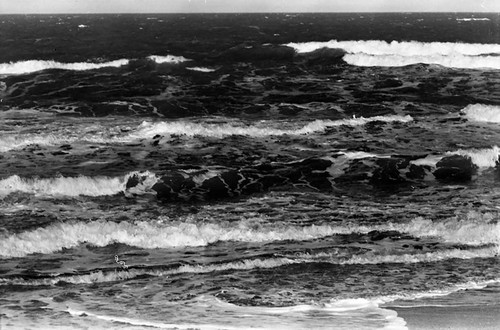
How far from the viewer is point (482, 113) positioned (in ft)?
74.1

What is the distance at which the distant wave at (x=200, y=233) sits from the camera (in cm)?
1095

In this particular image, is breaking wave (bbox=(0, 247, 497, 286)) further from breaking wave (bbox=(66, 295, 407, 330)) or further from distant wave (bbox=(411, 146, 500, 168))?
distant wave (bbox=(411, 146, 500, 168))

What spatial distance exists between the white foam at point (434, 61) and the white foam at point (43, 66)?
15.3 meters

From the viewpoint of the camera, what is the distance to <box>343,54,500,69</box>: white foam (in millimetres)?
38000

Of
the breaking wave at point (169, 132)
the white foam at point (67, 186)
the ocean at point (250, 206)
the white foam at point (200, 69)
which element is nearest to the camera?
the ocean at point (250, 206)

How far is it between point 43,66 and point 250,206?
2848 cm

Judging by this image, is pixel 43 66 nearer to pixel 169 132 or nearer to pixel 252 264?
pixel 169 132

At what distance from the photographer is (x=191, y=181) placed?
14.8 m

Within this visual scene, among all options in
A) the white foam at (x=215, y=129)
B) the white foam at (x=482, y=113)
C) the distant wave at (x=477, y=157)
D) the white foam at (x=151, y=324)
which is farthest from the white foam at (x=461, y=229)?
the white foam at (x=482, y=113)

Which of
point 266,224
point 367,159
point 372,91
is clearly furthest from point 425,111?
point 266,224

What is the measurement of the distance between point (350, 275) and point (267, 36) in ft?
170

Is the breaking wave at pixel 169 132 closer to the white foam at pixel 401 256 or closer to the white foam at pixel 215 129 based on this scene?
the white foam at pixel 215 129

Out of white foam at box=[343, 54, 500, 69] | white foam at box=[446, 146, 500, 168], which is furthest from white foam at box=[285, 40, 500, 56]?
white foam at box=[446, 146, 500, 168]

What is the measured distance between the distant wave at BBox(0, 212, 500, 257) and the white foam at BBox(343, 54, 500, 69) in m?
28.7
